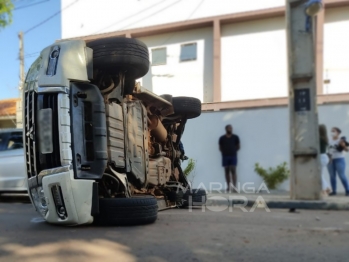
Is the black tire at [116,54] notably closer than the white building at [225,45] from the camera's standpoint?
Yes

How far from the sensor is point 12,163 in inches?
299

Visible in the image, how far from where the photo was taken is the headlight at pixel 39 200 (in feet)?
12.3

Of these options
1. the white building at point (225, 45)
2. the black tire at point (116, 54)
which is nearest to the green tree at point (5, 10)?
the white building at point (225, 45)

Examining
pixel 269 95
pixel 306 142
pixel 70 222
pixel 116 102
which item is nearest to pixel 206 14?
pixel 269 95

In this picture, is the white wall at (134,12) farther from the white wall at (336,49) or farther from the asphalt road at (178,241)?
the asphalt road at (178,241)

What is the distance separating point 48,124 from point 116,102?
80cm

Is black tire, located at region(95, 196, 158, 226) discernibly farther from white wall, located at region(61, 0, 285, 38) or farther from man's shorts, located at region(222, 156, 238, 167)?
white wall, located at region(61, 0, 285, 38)

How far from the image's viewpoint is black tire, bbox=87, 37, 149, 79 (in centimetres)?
389

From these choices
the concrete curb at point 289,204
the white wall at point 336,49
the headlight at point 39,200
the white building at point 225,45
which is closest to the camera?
the headlight at point 39,200

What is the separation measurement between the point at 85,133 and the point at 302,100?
470cm

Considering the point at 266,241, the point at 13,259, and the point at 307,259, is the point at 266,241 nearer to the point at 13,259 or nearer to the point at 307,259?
the point at 307,259

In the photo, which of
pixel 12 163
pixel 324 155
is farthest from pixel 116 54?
pixel 324 155

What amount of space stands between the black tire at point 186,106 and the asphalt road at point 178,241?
5.85 ft

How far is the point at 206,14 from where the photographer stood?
47.8 ft
